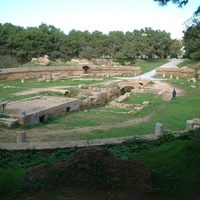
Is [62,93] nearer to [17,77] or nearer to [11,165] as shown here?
[17,77]

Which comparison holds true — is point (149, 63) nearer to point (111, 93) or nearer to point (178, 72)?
point (178, 72)

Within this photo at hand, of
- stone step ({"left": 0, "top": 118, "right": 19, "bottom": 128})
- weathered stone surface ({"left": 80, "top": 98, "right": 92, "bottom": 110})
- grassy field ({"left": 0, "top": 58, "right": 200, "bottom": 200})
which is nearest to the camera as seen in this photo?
grassy field ({"left": 0, "top": 58, "right": 200, "bottom": 200})

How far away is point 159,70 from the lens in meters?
44.3

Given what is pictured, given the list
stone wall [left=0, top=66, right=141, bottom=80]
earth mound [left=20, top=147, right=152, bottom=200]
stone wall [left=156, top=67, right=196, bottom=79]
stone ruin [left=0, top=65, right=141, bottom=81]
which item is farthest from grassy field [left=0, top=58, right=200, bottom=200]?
stone wall [left=156, top=67, right=196, bottom=79]

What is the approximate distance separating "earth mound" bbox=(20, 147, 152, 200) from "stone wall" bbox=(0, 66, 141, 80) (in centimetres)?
3121

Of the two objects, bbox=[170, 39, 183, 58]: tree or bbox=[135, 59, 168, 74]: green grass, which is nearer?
bbox=[135, 59, 168, 74]: green grass

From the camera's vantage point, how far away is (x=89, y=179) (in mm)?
→ 4516

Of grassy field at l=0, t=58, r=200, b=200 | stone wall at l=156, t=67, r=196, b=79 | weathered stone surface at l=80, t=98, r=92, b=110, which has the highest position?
stone wall at l=156, t=67, r=196, b=79

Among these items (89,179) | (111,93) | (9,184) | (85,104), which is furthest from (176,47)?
(9,184)

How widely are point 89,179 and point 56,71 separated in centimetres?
3763

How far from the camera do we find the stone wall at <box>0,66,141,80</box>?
1379 inches

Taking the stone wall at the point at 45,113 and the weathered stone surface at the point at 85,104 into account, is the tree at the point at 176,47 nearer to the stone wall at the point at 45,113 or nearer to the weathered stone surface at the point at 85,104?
the weathered stone surface at the point at 85,104

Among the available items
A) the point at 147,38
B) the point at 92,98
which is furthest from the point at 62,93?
the point at 147,38

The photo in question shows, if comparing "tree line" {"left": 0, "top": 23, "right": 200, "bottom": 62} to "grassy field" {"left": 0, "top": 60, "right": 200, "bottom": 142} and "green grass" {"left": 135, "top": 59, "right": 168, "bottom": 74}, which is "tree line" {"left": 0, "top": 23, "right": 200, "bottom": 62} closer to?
"green grass" {"left": 135, "top": 59, "right": 168, "bottom": 74}
